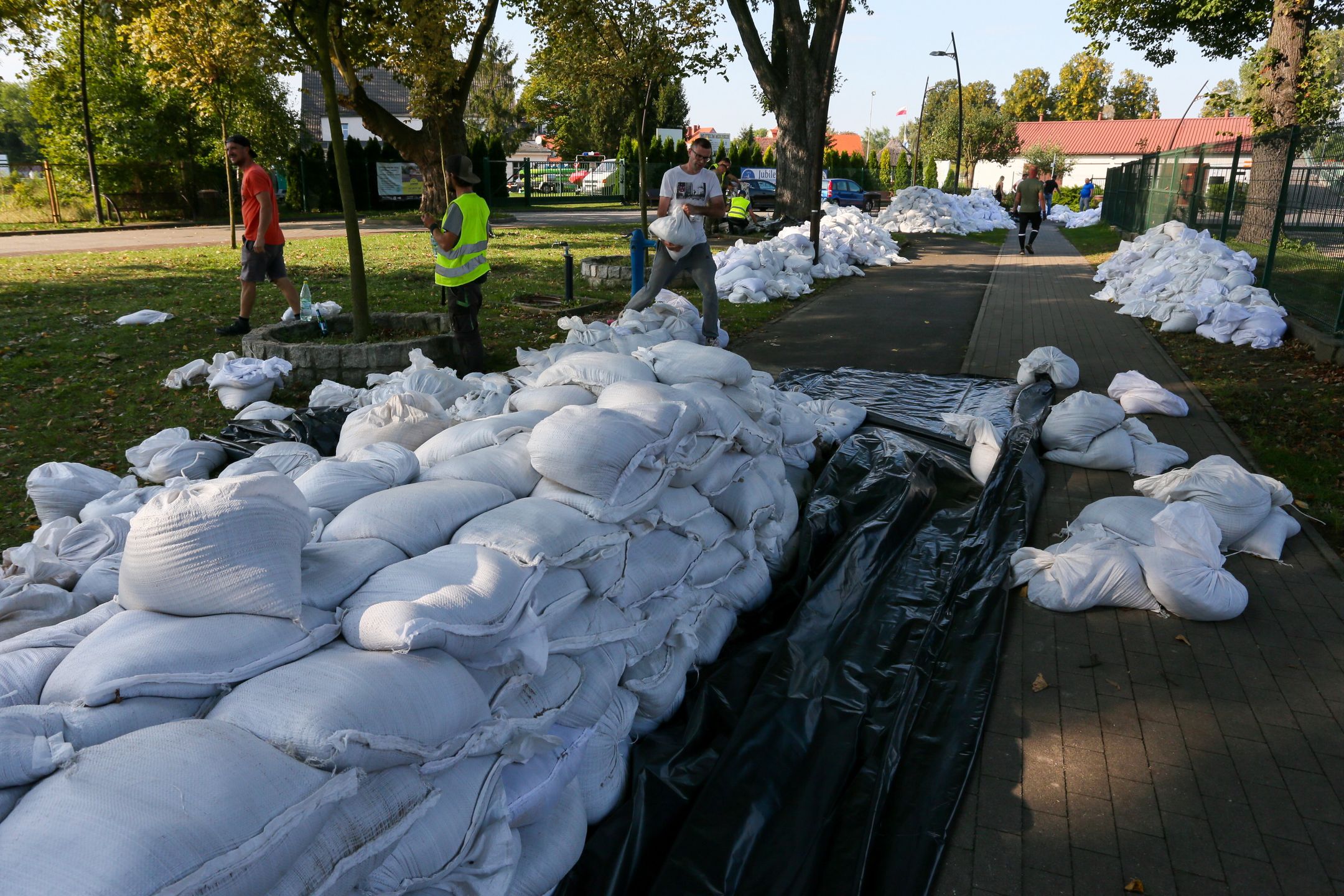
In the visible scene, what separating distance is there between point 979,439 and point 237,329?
22.9 feet

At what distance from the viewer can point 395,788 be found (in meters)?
1.85

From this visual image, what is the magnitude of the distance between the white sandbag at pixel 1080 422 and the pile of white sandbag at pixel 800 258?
5471mm

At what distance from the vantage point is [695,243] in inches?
322

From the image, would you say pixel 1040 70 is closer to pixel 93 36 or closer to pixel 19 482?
pixel 93 36

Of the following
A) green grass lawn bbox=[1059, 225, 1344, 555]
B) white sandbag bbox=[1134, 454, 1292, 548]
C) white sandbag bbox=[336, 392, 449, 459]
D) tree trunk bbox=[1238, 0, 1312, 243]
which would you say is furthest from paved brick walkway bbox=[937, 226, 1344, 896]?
tree trunk bbox=[1238, 0, 1312, 243]

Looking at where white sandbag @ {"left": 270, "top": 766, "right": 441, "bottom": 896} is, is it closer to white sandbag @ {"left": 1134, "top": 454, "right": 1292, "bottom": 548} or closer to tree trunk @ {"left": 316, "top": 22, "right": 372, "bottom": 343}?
white sandbag @ {"left": 1134, "top": 454, "right": 1292, "bottom": 548}

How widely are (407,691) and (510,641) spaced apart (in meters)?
0.38

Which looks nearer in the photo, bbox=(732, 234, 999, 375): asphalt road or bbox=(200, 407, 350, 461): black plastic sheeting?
bbox=(200, 407, 350, 461): black plastic sheeting

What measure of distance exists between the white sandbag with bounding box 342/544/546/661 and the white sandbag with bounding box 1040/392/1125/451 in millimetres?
4173

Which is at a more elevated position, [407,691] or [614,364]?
[614,364]

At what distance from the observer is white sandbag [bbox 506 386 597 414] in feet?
12.6

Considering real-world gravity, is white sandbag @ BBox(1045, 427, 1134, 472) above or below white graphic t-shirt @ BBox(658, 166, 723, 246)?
below

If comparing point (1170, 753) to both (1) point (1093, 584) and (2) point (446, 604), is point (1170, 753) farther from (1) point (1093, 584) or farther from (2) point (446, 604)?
(2) point (446, 604)

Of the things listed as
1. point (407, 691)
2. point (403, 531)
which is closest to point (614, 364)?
point (403, 531)
